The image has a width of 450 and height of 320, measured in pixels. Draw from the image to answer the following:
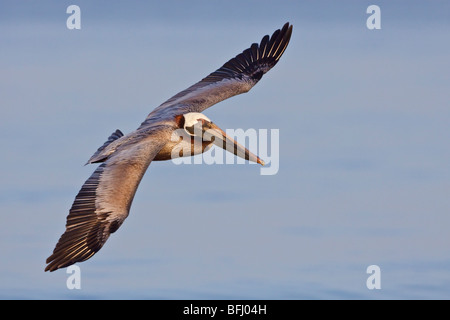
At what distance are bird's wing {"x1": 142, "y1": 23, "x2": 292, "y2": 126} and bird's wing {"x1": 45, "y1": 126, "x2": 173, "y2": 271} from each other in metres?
1.63

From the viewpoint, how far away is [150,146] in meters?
11.8

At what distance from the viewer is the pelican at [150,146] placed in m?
10.4

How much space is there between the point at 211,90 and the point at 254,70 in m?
1.24

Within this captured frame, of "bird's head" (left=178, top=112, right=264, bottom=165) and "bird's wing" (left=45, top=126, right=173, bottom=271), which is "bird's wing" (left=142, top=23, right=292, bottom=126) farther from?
"bird's wing" (left=45, top=126, right=173, bottom=271)

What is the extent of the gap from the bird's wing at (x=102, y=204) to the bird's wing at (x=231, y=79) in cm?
163

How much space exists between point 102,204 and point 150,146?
52.7 inches

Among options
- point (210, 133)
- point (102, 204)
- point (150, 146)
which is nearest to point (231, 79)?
point (210, 133)

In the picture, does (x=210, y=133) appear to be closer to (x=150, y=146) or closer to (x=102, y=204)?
(x=150, y=146)

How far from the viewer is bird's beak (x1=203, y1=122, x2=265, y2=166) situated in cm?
1314

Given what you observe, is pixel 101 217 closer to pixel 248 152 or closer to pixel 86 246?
pixel 86 246

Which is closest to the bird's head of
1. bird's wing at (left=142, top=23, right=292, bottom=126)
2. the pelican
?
the pelican

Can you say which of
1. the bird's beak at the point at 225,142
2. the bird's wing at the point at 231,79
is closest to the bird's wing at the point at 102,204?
the bird's beak at the point at 225,142

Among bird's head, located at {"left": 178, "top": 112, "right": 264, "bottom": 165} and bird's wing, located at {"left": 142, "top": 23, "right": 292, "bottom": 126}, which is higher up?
bird's wing, located at {"left": 142, "top": 23, "right": 292, "bottom": 126}

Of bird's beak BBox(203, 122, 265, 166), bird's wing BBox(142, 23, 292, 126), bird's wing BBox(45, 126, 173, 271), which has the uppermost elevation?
bird's wing BBox(142, 23, 292, 126)
